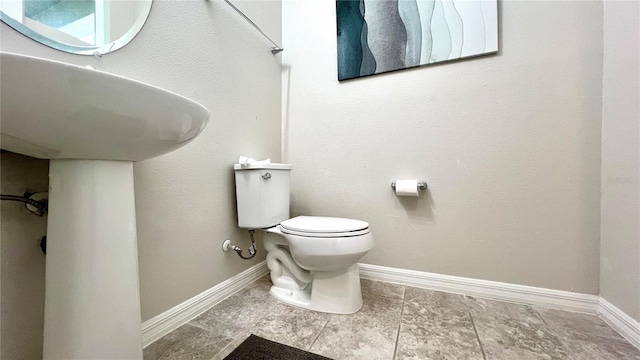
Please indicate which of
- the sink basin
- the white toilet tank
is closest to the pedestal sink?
the sink basin

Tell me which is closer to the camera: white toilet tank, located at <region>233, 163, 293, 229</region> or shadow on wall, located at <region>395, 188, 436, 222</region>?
white toilet tank, located at <region>233, 163, 293, 229</region>

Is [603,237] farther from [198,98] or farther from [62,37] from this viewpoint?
[62,37]

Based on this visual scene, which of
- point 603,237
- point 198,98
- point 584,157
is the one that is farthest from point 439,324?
point 198,98

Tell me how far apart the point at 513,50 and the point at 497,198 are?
2.37 ft

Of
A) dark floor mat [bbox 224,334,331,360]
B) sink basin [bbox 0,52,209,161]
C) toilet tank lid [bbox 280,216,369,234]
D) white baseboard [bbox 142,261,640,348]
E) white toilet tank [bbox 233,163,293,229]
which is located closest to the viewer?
sink basin [bbox 0,52,209,161]

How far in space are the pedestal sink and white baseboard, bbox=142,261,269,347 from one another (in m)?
0.30

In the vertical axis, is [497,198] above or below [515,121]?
below

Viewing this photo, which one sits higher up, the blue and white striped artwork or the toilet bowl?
the blue and white striped artwork

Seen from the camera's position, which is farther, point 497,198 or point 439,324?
point 497,198

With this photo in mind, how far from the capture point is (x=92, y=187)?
1.77 feet

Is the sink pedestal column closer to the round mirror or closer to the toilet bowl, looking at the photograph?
the round mirror

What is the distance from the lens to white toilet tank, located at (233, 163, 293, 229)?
1175mm

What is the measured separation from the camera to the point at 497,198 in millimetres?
1183

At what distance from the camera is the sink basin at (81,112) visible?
388 mm
